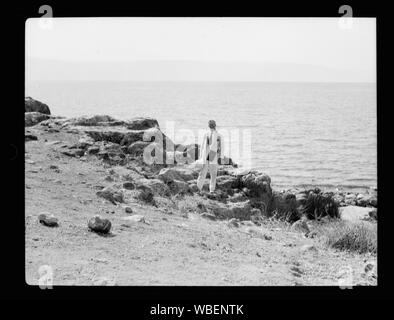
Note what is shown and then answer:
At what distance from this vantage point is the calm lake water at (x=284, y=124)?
24172 mm

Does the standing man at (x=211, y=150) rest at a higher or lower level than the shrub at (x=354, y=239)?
higher

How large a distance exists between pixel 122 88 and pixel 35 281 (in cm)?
4037

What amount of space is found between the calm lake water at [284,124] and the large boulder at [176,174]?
277 cm

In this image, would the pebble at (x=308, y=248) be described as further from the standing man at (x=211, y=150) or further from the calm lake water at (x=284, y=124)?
the calm lake water at (x=284, y=124)

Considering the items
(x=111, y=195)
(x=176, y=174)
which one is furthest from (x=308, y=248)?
(x=176, y=174)

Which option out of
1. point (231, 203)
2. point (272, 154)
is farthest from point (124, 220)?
point (272, 154)

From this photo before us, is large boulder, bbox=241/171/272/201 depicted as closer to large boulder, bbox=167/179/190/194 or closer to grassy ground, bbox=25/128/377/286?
grassy ground, bbox=25/128/377/286

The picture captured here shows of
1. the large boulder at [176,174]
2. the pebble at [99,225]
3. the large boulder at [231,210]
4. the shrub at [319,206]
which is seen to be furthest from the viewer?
the shrub at [319,206]

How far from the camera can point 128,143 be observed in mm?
18297

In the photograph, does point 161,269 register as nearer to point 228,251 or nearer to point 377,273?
point 228,251

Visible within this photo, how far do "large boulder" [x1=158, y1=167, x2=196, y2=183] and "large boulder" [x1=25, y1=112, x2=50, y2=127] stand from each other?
6.42 m

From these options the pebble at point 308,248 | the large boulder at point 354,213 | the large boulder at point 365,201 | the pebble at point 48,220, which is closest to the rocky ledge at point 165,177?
the large boulder at point 354,213

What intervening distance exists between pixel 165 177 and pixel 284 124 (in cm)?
1667

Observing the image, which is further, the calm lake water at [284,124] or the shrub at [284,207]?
the calm lake water at [284,124]
